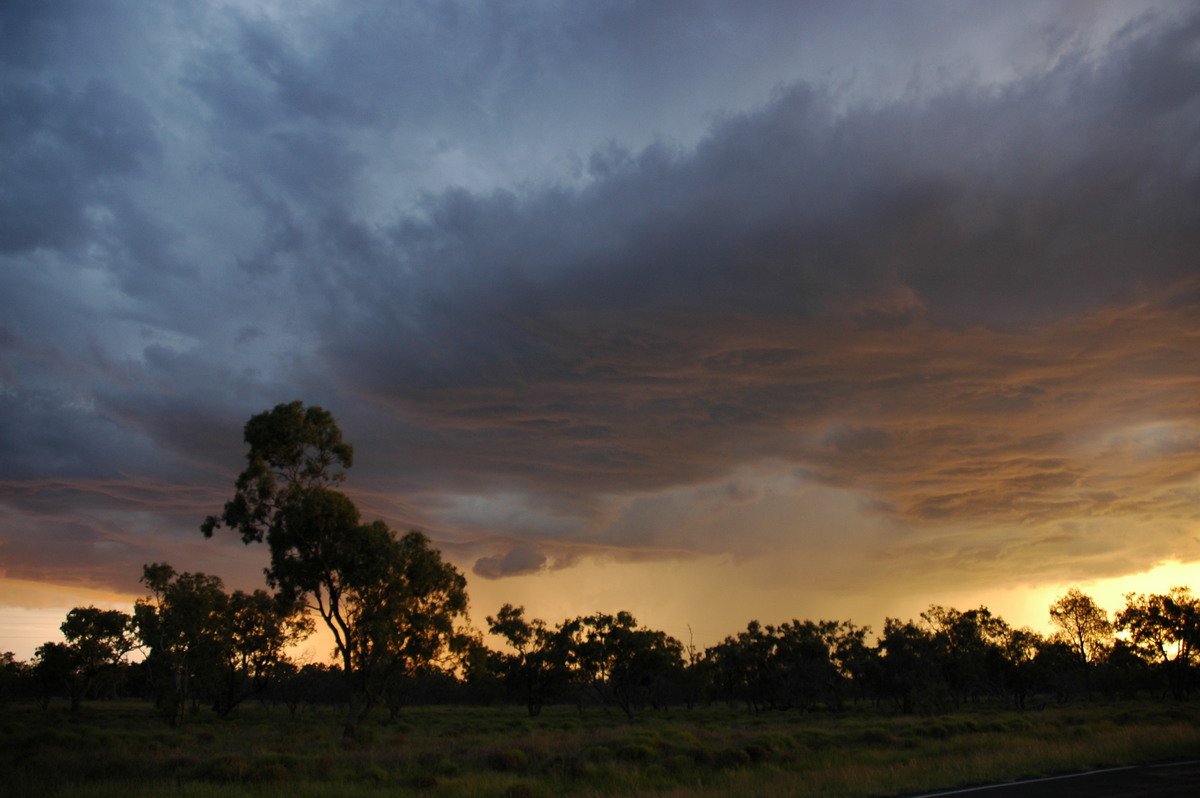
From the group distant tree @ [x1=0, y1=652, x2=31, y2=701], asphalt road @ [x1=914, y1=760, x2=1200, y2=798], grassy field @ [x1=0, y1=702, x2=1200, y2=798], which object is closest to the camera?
asphalt road @ [x1=914, y1=760, x2=1200, y2=798]

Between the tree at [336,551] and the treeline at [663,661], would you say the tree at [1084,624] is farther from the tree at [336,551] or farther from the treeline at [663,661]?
the tree at [336,551]

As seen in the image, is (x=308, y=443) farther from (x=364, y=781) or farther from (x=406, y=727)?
(x=406, y=727)

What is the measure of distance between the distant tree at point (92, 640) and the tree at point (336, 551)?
49806mm

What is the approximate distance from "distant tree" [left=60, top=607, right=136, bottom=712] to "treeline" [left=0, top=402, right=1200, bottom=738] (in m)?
0.18

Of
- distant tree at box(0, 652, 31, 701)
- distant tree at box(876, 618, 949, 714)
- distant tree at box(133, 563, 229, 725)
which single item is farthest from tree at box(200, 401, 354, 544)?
distant tree at box(0, 652, 31, 701)

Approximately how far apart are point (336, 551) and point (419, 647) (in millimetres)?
7729

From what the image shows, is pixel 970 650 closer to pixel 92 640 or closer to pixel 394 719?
pixel 394 719

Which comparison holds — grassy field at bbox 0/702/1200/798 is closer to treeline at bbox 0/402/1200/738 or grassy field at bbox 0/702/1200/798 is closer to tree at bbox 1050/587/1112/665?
treeline at bbox 0/402/1200/738

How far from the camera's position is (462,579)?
40.1 metres

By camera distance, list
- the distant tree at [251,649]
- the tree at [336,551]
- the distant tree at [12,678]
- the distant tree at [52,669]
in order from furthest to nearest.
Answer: the distant tree at [12,678] → the distant tree at [52,669] → the distant tree at [251,649] → the tree at [336,551]

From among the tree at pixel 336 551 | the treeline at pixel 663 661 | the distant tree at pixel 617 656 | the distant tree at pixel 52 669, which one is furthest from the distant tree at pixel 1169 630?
the distant tree at pixel 52 669

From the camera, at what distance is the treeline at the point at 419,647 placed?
117 feet

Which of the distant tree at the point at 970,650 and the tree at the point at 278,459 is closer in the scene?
the tree at the point at 278,459

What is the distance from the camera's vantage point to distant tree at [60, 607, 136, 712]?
72750 millimetres
